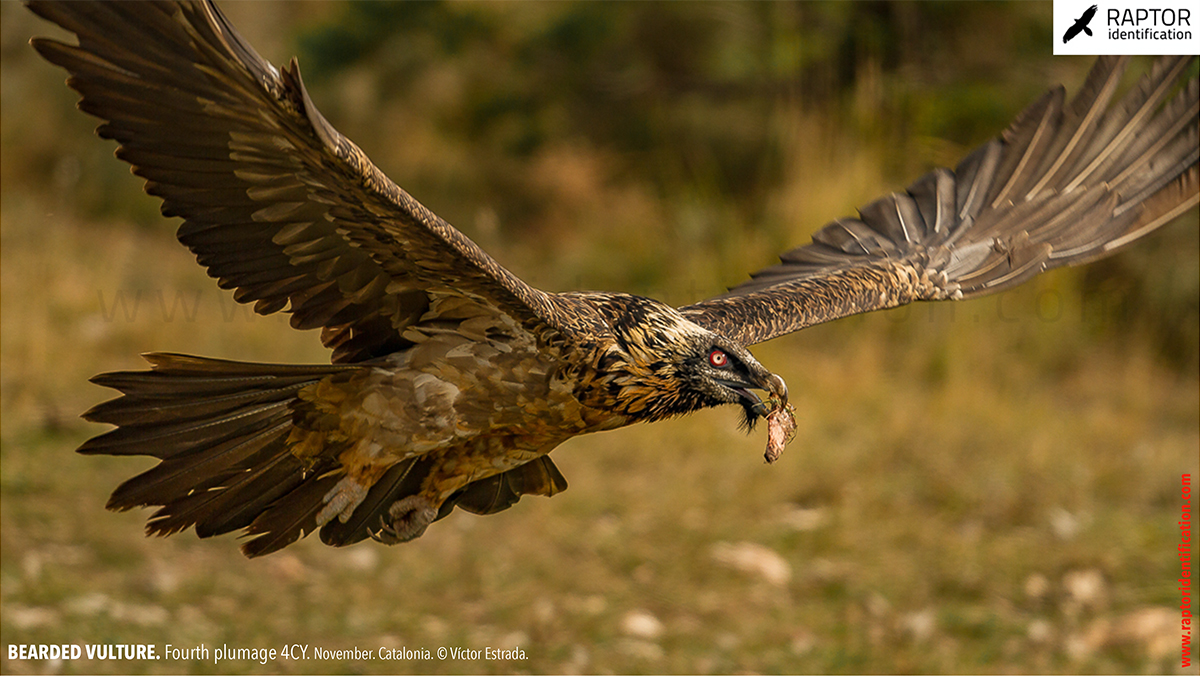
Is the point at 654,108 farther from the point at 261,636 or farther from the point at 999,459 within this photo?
the point at 261,636

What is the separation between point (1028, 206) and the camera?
22.5 ft

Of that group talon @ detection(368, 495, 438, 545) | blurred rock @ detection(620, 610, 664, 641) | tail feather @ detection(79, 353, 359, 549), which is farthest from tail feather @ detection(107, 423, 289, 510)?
blurred rock @ detection(620, 610, 664, 641)

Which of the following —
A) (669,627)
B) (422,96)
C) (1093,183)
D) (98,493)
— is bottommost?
(669,627)

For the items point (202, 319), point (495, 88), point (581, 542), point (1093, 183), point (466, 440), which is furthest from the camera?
point (495, 88)

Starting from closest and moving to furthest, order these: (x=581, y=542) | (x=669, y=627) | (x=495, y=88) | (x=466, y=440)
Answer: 1. (x=466, y=440)
2. (x=669, y=627)
3. (x=581, y=542)
4. (x=495, y=88)

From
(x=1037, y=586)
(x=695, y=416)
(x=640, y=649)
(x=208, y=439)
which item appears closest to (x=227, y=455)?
(x=208, y=439)

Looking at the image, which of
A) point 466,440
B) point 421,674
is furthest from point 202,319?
point 466,440

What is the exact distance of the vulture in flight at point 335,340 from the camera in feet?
11.8

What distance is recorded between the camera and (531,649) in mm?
7414

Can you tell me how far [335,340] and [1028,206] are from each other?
406 centimetres

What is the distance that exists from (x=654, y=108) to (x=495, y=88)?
1818 millimetres

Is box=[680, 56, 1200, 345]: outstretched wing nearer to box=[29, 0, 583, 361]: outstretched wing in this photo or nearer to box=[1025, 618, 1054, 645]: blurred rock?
box=[29, 0, 583, 361]: outstretched wing

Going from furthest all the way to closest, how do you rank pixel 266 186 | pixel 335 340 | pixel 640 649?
1. pixel 640 649
2. pixel 335 340
3. pixel 266 186

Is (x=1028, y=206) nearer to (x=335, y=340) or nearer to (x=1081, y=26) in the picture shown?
(x=335, y=340)
